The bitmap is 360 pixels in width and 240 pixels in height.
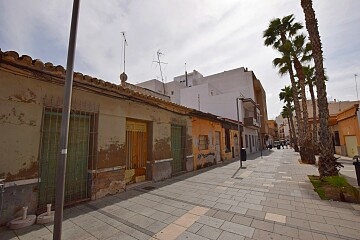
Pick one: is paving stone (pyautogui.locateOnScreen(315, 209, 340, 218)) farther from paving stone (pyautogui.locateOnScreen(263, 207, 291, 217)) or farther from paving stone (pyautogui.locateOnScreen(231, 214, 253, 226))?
paving stone (pyautogui.locateOnScreen(231, 214, 253, 226))

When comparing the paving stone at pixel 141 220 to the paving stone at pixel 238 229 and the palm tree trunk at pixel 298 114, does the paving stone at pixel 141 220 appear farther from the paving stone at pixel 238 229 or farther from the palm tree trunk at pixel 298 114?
the palm tree trunk at pixel 298 114

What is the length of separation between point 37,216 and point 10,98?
2.64 m

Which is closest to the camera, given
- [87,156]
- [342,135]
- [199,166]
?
[87,156]

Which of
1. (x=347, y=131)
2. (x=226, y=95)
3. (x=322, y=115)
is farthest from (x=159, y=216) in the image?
(x=226, y=95)

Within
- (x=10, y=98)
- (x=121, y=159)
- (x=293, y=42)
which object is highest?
(x=293, y=42)

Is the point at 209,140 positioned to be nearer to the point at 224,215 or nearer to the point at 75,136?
the point at 224,215

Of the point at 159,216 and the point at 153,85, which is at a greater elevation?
the point at 153,85

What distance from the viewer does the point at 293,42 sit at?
14.0m

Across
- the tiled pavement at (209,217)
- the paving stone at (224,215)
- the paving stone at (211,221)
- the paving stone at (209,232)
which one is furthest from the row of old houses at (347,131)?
the paving stone at (209,232)

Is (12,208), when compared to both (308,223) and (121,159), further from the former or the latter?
(308,223)

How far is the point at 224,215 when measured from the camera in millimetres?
4242

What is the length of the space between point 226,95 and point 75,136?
66.2ft

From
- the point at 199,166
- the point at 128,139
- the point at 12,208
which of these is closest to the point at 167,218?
the point at 12,208

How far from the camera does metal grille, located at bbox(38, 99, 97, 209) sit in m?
4.49
